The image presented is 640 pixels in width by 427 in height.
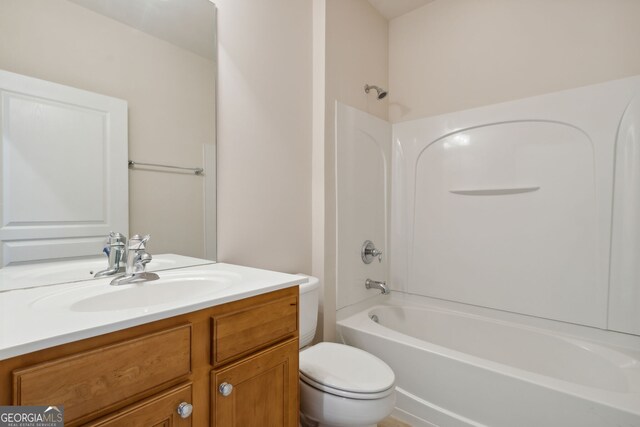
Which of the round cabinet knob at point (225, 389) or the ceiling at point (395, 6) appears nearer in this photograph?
the round cabinet knob at point (225, 389)

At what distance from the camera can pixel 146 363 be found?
694 millimetres

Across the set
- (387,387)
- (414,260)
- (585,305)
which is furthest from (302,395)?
(585,305)

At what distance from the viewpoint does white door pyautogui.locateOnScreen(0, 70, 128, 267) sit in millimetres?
925

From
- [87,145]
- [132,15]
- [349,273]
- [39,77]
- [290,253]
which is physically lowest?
[349,273]

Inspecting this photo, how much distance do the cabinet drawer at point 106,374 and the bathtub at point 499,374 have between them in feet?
4.06

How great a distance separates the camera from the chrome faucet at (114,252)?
1092mm

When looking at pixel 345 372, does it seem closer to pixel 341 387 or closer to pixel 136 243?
pixel 341 387

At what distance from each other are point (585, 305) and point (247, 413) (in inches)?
73.4

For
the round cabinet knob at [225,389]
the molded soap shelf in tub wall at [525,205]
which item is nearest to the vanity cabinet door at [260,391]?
the round cabinet knob at [225,389]

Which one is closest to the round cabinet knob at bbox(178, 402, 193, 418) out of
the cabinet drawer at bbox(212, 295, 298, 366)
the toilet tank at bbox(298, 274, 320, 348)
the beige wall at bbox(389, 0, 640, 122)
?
the cabinet drawer at bbox(212, 295, 298, 366)

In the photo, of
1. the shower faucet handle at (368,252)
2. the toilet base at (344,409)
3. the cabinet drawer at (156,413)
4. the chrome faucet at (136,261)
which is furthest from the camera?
the shower faucet handle at (368,252)

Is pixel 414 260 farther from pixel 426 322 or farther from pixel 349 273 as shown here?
pixel 349 273

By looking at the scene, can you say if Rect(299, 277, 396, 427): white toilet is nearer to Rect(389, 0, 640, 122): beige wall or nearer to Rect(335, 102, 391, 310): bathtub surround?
Rect(335, 102, 391, 310): bathtub surround

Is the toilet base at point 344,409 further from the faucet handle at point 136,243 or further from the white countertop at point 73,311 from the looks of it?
the faucet handle at point 136,243
